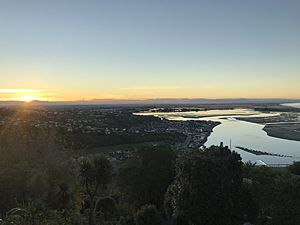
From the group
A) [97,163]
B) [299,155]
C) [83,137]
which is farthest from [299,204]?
[83,137]

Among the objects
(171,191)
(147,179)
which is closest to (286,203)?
(171,191)

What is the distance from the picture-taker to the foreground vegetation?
16.1m

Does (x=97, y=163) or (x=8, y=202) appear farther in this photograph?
(x=8, y=202)

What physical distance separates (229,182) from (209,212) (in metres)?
1.66

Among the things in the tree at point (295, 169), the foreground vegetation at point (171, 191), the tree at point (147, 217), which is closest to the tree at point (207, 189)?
the foreground vegetation at point (171, 191)

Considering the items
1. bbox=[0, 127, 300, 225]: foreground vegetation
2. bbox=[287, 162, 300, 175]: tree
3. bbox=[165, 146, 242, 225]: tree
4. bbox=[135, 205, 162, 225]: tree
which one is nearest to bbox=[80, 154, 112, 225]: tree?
bbox=[0, 127, 300, 225]: foreground vegetation

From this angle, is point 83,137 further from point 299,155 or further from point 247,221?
point 247,221

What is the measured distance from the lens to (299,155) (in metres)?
48.5

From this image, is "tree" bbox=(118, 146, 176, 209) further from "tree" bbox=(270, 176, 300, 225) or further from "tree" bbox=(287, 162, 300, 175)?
"tree" bbox=(287, 162, 300, 175)

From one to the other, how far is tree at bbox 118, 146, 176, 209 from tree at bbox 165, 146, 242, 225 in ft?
18.7

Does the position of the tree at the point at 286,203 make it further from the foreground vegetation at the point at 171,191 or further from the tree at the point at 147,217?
the tree at the point at 147,217

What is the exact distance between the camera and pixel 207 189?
633 inches

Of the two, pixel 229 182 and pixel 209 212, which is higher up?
pixel 229 182

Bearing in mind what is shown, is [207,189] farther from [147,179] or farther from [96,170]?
[147,179]
